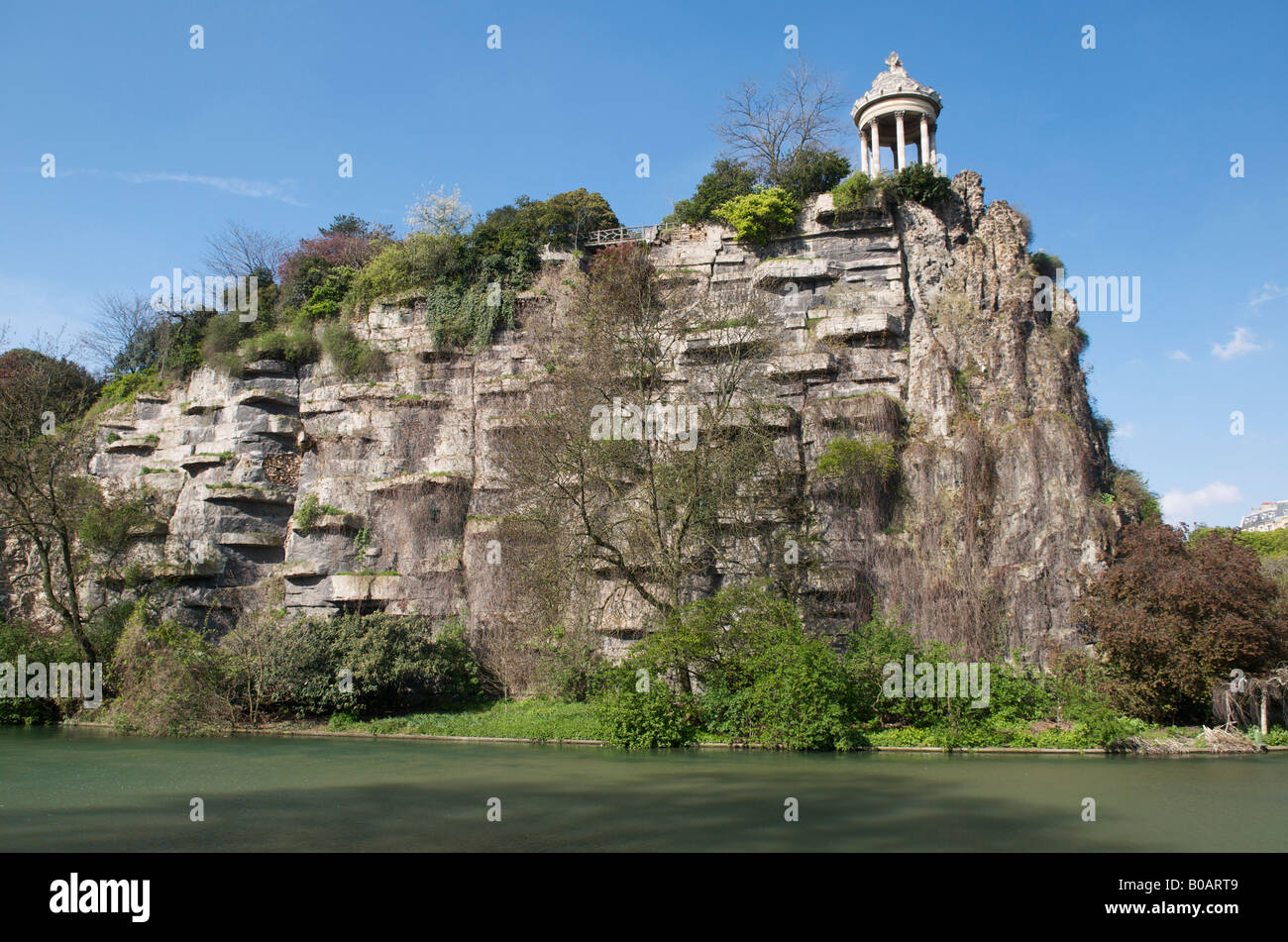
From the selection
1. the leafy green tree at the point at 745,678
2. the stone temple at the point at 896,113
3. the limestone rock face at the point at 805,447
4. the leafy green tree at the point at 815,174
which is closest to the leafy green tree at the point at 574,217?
the limestone rock face at the point at 805,447

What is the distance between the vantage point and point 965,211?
29.5 m

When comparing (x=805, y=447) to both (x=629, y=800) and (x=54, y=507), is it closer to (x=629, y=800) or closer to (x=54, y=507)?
(x=629, y=800)

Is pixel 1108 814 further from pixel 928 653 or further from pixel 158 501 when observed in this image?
pixel 158 501

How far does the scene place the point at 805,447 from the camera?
24.9 meters

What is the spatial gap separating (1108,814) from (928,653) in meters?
8.95

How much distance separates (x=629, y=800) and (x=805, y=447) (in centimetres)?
1517

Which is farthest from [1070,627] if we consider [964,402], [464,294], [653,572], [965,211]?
[464,294]

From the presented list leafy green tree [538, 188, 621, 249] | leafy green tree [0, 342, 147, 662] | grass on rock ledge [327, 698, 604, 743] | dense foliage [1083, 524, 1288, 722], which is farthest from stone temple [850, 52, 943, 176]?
leafy green tree [0, 342, 147, 662]

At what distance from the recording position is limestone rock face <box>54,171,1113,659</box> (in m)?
22.5

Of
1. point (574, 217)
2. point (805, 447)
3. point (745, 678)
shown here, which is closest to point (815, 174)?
point (574, 217)

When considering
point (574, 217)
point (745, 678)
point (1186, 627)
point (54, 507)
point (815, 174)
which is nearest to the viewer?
point (1186, 627)

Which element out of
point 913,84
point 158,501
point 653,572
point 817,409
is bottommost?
point 653,572

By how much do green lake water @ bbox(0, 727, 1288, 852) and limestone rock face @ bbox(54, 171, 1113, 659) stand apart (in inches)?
270

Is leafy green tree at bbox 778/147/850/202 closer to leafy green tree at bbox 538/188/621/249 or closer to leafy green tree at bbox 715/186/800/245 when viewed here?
leafy green tree at bbox 715/186/800/245
